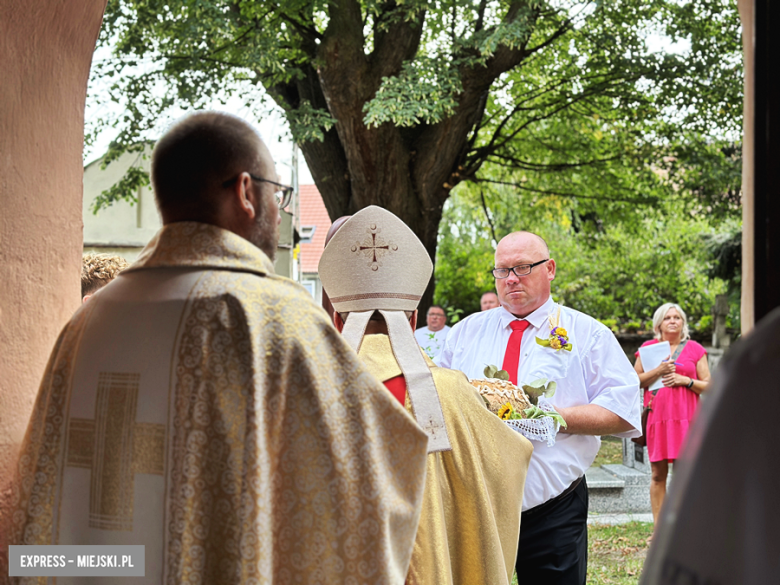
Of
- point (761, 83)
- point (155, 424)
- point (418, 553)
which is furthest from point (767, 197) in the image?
point (155, 424)

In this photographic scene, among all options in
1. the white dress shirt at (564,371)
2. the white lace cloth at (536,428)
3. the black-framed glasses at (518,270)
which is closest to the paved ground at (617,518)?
the white dress shirt at (564,371)

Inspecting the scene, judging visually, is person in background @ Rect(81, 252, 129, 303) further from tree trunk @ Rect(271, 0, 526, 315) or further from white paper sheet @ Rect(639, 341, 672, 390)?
white paper sheet @ Rect(639, 341, 672, 390)

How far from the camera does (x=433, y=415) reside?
242 centimetres

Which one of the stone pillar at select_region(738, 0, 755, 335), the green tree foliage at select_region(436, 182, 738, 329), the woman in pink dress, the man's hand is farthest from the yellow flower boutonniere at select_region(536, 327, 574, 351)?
the green tree foliage at select_region(436, 182, 738, 329)

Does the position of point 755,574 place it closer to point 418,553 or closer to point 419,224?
point 418,553

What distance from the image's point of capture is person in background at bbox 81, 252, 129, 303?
3.56 meters

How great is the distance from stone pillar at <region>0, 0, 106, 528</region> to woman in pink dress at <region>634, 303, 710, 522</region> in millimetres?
5557

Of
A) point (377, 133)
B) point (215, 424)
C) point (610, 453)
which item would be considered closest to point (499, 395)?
point (215, 424)

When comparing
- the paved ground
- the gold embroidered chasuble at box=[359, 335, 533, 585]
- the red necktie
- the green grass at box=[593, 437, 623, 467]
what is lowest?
the paved ground

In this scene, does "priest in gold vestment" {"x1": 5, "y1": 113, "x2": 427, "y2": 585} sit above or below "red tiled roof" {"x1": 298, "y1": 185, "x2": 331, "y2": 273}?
below

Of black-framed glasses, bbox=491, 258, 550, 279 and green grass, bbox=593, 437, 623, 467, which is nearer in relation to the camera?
black-framed glasses, bbox=491, 258, 550, 279

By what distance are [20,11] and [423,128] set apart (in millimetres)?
6822

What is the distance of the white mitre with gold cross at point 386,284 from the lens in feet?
8.02

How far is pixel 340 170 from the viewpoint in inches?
358
